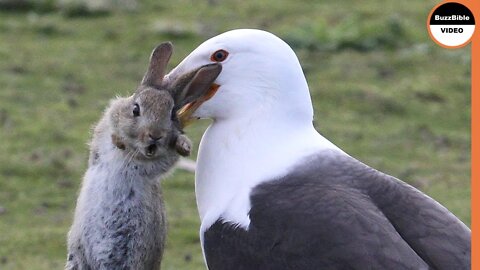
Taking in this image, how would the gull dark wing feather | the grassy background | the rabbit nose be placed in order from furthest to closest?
the grassy background, the rabbit nose, the gull dark wing feather

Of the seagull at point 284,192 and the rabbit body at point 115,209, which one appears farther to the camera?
the rabbit body at point 115,209

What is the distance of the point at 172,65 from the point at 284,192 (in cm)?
798

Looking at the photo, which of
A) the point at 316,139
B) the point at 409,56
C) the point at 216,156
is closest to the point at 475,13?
the point at 316,139

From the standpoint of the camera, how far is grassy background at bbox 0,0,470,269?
11.9 meters

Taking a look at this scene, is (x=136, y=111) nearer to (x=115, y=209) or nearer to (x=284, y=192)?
(x=115, y=209)

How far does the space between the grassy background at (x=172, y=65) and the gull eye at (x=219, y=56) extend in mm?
3489

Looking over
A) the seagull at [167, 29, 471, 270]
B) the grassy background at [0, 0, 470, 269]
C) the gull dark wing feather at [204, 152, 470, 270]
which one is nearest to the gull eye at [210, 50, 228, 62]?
the seagull at [167, 29, 471, 270]

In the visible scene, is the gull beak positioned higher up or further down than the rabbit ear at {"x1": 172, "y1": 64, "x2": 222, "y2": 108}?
further down

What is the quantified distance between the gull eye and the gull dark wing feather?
0.68 m

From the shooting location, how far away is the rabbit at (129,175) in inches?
287

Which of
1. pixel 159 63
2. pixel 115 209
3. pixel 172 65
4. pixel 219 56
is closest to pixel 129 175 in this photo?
pixel 115 209

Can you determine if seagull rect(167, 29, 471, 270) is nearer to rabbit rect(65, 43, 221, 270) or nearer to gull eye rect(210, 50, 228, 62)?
gull eye rect(210, 50, 228, 62)

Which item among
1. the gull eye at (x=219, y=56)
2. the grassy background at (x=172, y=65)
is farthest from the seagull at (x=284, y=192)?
the grassy background at (x=172, y=65)

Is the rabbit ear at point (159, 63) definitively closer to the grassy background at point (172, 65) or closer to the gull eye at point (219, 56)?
the gull eye at point (219, 56)
